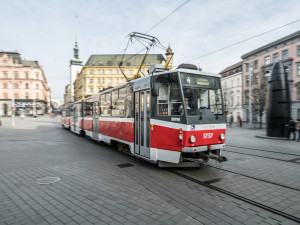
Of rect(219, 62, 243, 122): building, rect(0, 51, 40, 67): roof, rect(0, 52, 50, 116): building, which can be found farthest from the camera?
rect(0, 51, 40, 67): roof

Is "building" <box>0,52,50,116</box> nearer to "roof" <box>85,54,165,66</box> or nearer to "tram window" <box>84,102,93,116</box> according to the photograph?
"roof" <box>85,54,165,66</box>

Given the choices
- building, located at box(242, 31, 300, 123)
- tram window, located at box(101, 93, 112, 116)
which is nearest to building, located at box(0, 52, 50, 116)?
building, located at box(242, 31, 300, 123)

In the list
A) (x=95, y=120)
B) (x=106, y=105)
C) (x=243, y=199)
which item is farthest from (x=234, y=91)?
(x=243, y=199)

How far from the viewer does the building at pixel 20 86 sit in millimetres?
68125

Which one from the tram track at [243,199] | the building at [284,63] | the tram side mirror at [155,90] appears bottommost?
the tram track at [243,199]

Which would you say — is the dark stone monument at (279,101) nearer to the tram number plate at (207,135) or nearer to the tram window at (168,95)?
the tram number plate at (207,135)

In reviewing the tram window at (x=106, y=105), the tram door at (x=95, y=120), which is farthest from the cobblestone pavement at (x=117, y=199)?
the tram door at (x=95, y=120)

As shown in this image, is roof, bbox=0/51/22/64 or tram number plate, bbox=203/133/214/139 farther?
roof, bbox=0/51/22/64

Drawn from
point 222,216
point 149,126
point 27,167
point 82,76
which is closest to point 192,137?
point 149,126

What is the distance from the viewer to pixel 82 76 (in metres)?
77.8

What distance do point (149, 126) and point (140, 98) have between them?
45.7 inches

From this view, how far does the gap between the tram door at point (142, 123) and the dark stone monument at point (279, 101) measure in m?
12.7

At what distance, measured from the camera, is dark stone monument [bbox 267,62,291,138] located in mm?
15805

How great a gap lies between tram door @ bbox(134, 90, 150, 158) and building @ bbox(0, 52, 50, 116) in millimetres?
69237
